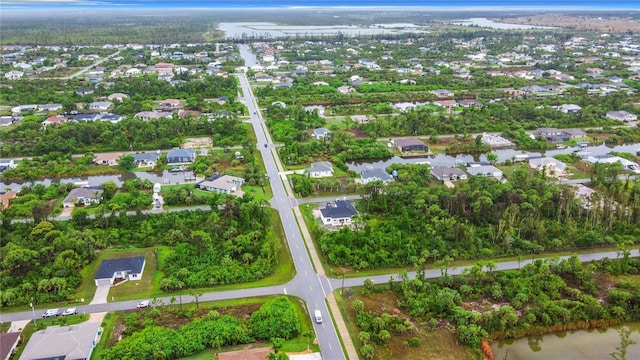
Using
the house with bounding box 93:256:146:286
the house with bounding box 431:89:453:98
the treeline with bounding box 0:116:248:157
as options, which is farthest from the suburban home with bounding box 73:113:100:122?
the house with bounding box 431:89:453:98

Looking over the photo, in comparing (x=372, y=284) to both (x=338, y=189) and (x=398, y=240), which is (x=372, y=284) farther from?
(x=338, y=189)

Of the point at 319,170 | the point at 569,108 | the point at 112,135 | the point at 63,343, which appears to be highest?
the point at 569,108

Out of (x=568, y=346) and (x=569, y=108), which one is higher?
(x=569, y=108)

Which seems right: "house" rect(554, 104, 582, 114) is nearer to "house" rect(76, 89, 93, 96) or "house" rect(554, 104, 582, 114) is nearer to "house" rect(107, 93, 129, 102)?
"house" rect(107, 93, 129, 102)

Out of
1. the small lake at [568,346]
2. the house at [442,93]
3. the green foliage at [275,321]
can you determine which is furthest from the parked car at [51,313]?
the house at [442,93]

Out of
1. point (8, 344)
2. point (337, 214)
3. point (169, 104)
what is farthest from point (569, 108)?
point (8, 344)

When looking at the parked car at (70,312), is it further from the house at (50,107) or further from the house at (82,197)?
the house at (50,107)

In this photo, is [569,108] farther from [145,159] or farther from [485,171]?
[145,159]

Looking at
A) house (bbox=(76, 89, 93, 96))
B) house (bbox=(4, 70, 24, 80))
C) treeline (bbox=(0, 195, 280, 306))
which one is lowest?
treeline (bbox=(0, 195, 280, 306))
